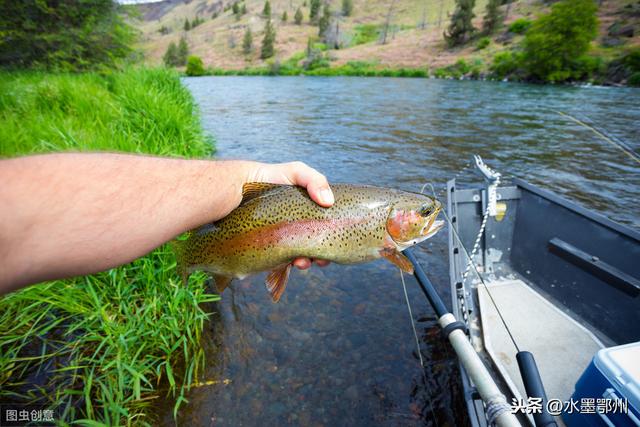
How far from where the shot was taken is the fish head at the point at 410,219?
2.11 meters

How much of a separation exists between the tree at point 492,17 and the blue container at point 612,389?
252 ft

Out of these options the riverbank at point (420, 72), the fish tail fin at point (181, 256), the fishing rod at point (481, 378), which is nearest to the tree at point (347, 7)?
the riverbank at point (420, 72)

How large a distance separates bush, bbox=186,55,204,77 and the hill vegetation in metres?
4.39

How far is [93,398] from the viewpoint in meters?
2.52

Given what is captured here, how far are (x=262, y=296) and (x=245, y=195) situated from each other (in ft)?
7.96

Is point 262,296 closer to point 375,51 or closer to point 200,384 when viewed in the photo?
point 200,384

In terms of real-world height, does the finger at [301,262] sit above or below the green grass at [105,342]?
above

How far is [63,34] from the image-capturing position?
13.0 m

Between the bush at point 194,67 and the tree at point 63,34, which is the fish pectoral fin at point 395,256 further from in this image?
the bush at point 194,67

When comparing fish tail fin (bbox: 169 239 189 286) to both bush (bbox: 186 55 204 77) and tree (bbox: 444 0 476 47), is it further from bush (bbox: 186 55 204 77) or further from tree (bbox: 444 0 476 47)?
bush (bbox: 186 55 204 77)

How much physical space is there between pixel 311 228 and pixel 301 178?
0.39 meters

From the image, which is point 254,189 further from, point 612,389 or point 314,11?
point 314,11

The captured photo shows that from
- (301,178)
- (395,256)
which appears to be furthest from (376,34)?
(395,256)

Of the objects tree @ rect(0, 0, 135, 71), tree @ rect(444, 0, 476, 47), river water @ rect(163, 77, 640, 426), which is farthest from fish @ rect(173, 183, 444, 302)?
tree @ rect(444, 0, 476, 47)
